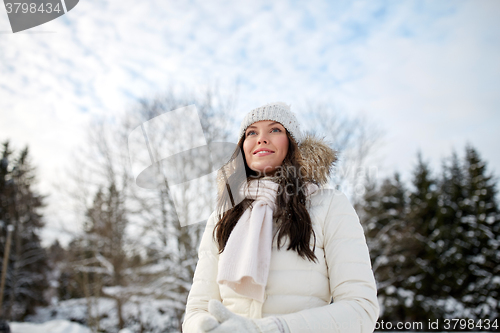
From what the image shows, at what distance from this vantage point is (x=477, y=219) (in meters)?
16.3

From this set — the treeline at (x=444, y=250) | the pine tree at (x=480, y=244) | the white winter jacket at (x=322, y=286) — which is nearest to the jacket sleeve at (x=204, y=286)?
the white winter jacket at (x=322, y=286)

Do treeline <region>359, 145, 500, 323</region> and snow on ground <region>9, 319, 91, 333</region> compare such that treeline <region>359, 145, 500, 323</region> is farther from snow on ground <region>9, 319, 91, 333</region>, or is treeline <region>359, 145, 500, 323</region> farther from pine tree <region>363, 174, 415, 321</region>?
snow on ground <region>9, 319, 91, 333</region>

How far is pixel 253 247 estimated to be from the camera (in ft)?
4.51

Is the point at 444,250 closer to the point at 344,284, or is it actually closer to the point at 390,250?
the point at 390,250

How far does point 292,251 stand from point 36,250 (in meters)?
22.4

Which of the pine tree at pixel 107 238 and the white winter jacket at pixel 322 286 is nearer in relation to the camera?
the white winter jacket at pixel 322 286

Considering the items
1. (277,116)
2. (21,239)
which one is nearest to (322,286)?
(277,116)

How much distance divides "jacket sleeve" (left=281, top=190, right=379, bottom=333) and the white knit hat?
556mm

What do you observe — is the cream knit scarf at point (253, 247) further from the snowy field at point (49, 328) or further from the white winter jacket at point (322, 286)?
the snowy field at point (49, 328)

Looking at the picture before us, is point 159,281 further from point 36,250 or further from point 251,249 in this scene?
point 36,250

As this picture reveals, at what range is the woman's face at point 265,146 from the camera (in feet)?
5.75

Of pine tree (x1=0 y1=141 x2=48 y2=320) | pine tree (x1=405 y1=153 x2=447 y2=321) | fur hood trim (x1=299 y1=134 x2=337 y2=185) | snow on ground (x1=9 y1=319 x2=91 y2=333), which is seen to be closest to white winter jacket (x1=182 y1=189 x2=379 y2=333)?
fur hood trim (x1=299 y1=134 x2=337 y2=185)

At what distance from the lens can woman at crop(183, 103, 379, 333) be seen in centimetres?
117

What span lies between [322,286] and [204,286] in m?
0.58
